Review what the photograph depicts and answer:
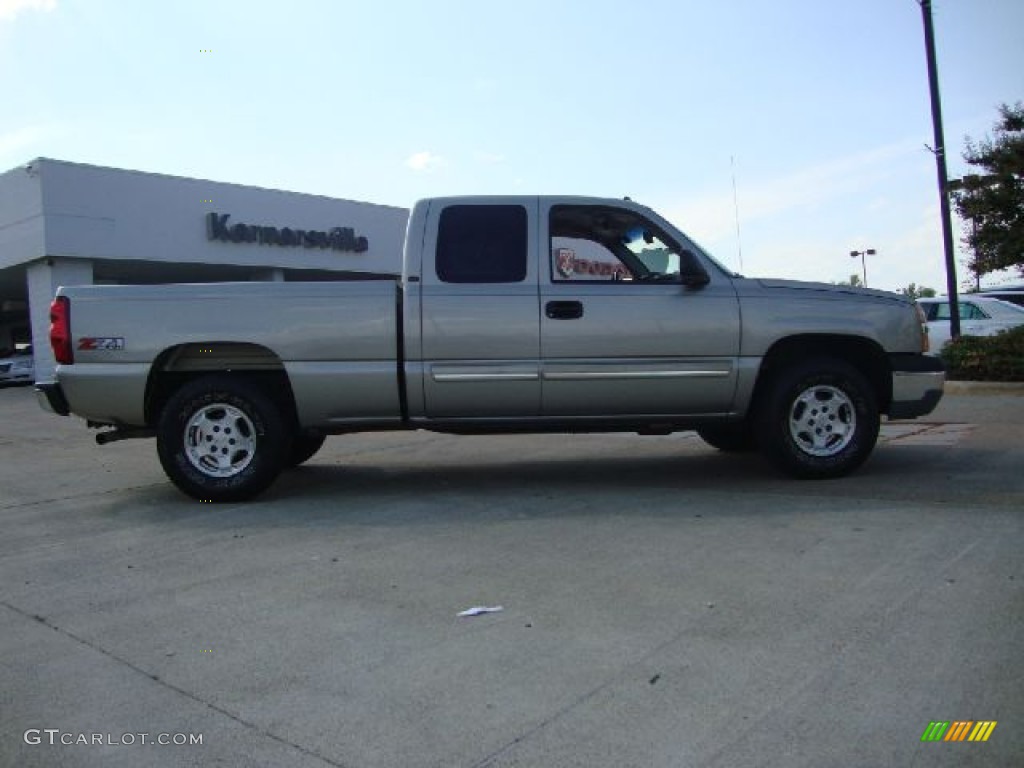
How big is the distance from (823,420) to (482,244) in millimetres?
2769

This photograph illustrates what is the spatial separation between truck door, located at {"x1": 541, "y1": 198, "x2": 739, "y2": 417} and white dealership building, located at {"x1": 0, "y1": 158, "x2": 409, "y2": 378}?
21277mm

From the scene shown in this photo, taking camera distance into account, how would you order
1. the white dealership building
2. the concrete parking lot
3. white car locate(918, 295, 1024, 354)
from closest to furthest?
the concrete parking lot, white car locate(918, 295, 1024, 354), the white dealership building

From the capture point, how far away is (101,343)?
6.23 metres

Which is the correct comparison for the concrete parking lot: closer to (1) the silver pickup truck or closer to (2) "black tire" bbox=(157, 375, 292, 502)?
(2) "black tire" bbox=(157, 375, 292, 502)

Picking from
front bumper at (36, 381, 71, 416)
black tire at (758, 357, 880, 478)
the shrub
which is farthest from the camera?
the shrub

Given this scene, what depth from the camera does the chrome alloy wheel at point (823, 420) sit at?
6.46 metres

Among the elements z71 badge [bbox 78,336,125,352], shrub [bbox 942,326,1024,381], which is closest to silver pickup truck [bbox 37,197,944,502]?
z71 badge [bbox 78,336,125,352]

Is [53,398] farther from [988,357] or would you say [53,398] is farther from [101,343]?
[988,357]

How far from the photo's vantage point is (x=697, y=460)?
25.8 ft

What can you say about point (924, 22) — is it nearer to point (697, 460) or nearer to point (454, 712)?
point (697, 460)

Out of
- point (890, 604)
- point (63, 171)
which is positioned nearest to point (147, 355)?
point (890, 604)

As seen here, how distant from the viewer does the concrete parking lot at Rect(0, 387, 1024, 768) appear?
2838mm

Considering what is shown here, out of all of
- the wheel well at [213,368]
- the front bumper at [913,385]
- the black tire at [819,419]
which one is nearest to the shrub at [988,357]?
the front bumper at [913,385]

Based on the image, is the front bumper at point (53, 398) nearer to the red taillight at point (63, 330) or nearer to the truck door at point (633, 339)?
the red taillight at point (63, 330)
